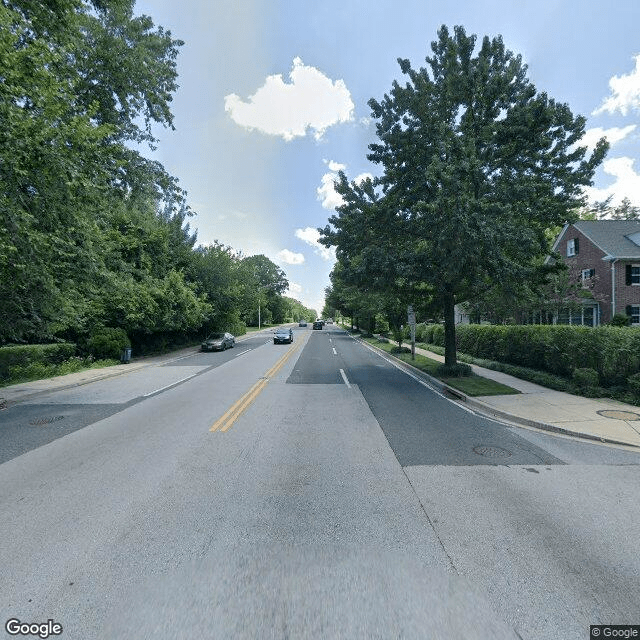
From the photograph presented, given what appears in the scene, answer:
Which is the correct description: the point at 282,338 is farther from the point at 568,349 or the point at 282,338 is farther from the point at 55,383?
the point at 568,349

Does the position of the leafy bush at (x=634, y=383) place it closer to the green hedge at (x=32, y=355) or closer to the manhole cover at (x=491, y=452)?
the manhole cover at (x=491, y=452)

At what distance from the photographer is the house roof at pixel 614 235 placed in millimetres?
25047

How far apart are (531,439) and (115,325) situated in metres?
21.5

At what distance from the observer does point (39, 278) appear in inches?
372

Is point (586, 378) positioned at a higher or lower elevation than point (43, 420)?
higher

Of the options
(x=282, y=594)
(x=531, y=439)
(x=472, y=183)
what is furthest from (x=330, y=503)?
(x=472, y=183)

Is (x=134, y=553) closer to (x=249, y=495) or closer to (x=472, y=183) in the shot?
(x=249, y=495)

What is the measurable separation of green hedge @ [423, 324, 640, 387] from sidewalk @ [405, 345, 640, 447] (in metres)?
1.16

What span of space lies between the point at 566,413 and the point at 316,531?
7.32 metres

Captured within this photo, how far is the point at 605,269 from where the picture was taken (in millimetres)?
24875

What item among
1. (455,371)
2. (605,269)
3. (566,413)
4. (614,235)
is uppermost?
(614,235)

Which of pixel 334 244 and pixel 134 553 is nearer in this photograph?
pixel 134 553

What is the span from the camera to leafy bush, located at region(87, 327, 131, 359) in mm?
18797

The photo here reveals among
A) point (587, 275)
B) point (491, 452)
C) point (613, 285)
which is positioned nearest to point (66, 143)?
point (491, 452)
